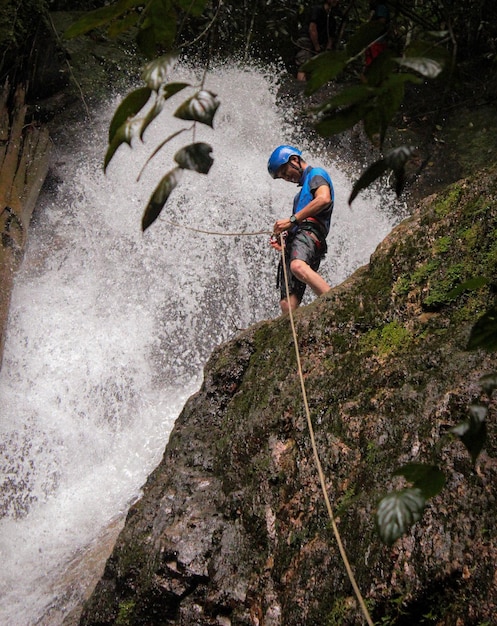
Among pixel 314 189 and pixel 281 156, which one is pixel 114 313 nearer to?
pixel 281 156

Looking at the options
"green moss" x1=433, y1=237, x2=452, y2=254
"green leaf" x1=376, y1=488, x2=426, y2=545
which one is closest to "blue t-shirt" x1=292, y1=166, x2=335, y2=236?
"green moss" x1=433, y1=237, x2=452, y2=254

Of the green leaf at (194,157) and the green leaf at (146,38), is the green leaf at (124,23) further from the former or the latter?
the green leaf at (194,157)

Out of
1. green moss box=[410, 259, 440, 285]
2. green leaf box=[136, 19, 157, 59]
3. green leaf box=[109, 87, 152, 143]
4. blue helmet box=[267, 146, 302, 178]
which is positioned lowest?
green moss box=[410, 259, 440, 285]

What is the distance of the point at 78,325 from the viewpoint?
23.0 ft

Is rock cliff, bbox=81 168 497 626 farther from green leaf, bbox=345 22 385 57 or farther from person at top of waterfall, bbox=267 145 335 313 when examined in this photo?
green leaf, bbox=345 22 385 57

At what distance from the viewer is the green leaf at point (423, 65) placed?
29.6 inches

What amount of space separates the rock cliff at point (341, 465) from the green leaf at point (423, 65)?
1.62m

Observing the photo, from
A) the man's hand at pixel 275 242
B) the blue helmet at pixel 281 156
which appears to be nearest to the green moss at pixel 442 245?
the man's hand at pixel 275 242

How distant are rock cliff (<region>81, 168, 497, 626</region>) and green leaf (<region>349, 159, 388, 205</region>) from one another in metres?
1.51

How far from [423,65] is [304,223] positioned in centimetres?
418

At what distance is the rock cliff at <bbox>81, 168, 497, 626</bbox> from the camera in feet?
6.98

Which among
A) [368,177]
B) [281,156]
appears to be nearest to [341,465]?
[368,177]

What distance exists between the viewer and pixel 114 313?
718 cm

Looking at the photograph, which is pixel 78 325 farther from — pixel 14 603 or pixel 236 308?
pixel 14 603
